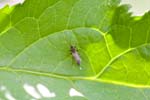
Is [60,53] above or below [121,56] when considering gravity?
above

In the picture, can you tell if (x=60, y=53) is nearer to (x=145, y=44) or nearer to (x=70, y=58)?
(x=70, y=58)

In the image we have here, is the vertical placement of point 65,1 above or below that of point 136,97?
above

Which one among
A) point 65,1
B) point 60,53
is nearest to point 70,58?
point 60,53

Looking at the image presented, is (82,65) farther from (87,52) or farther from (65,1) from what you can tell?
(65,1)

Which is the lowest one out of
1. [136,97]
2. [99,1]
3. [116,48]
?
[136,97]

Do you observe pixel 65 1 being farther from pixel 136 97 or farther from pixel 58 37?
pixel 136 97

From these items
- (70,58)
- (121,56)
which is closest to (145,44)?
(121,56)
